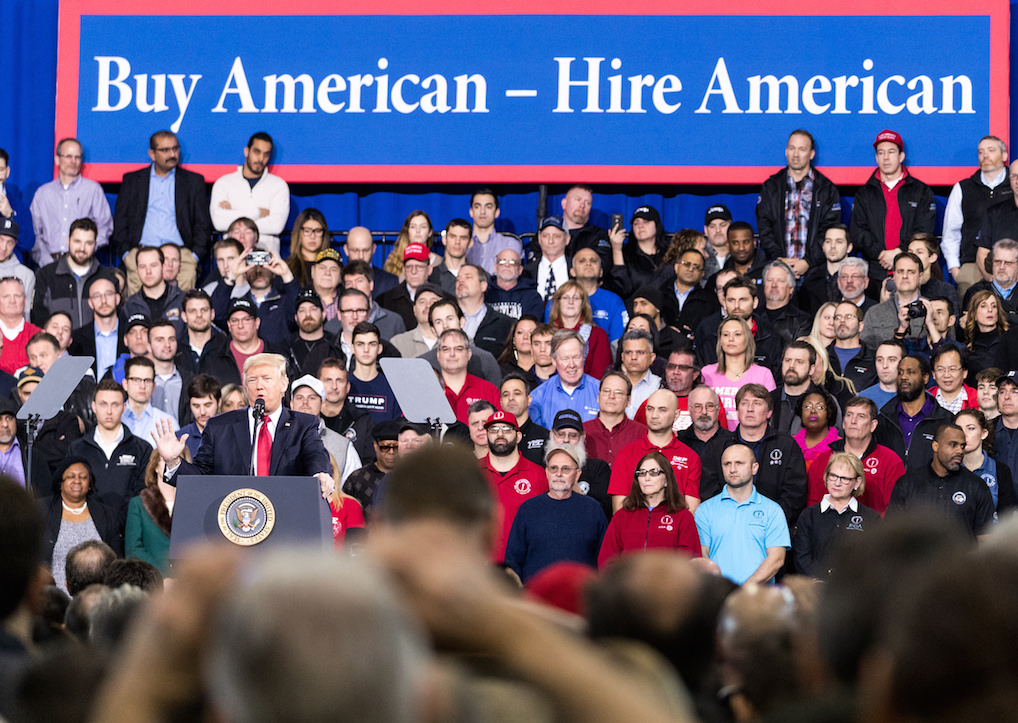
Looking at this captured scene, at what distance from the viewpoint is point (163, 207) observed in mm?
12125

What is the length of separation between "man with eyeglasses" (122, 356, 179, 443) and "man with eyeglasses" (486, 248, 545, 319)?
2.77 metres

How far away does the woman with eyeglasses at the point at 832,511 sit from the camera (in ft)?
25.8

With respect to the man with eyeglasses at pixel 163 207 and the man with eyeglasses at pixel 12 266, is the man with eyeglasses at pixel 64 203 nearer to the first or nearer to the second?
the man with eyeglasses at pixel 163 207

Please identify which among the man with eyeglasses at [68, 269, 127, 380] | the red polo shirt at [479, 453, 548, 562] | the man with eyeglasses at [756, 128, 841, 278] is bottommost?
the red polo shirt at [479, 453, 548, 562]

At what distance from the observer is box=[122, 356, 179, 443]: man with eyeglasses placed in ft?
30.0

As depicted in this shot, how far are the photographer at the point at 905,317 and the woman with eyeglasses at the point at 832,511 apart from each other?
84.9 inches

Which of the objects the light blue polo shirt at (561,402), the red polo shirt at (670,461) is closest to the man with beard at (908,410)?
the red polo shirt at (670,461)

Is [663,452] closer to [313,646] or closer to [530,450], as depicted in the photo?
[530,450]

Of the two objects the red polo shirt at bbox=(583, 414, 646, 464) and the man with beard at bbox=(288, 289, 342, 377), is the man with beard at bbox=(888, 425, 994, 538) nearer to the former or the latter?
Answer: the red polo shirt at bbox=(583, 414, 646, 464)

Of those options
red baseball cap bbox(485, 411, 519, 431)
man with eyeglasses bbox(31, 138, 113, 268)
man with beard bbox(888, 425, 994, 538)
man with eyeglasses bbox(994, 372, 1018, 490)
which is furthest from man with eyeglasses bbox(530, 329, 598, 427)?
man with eyeglasses bbox(31, 138, 113, 268)

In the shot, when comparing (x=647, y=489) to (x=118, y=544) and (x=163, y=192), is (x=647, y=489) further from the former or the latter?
(x=163, y=192)

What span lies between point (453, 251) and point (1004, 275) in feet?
13.7

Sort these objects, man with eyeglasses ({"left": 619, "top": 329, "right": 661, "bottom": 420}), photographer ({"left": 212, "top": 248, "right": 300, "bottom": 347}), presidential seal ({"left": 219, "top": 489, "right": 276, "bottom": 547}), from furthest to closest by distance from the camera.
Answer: photographer ({"left": 212, "top": 248, "right": 300, "bottom": 347}) < man with eyeglasses ({"left": 619, "top": 329, "right": 661, "bottom": 420}) < presidential seal ({"left": 219, "top": 489, "right": 276, "bottom": 547})

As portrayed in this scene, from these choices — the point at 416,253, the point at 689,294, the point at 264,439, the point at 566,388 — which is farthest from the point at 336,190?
the point at 264,439
